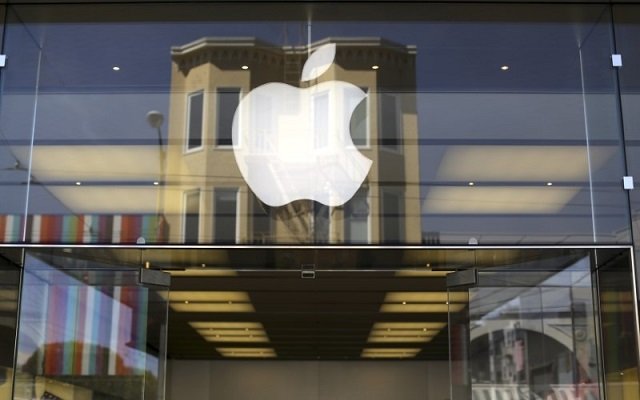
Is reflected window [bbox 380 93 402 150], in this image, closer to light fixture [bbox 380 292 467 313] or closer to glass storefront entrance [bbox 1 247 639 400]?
glass storefront entrance [bbox 1 247 639 400]

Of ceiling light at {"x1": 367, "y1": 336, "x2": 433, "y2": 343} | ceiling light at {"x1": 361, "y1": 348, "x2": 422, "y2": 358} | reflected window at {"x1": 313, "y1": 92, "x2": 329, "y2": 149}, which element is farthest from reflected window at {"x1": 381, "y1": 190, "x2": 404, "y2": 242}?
ceiling light at {"x1": 361, "y1": 348, "x2": 422, "y2": 358}

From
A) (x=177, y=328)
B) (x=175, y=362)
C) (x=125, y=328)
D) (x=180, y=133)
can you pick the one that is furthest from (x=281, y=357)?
(x=180, y=133)

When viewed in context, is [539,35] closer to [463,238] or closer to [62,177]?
[463,238]

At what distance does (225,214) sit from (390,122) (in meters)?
1.44

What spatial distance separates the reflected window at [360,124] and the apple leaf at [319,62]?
1.18ft

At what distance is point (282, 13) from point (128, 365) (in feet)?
11.1

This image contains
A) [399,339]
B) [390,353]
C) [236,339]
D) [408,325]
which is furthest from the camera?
[390,353]

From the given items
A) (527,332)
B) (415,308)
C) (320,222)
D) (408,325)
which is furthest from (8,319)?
(408,325)

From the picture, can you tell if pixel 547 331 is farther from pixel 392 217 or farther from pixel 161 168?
pixel 161 168

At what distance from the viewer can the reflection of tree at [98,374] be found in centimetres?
751

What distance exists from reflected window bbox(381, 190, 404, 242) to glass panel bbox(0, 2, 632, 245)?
11mm

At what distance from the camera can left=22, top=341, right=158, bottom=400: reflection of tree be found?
7.51m

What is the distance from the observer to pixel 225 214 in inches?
264

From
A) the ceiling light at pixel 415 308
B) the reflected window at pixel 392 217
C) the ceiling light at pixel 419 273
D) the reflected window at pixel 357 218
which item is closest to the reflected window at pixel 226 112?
the reflected window at pixel 357 218
